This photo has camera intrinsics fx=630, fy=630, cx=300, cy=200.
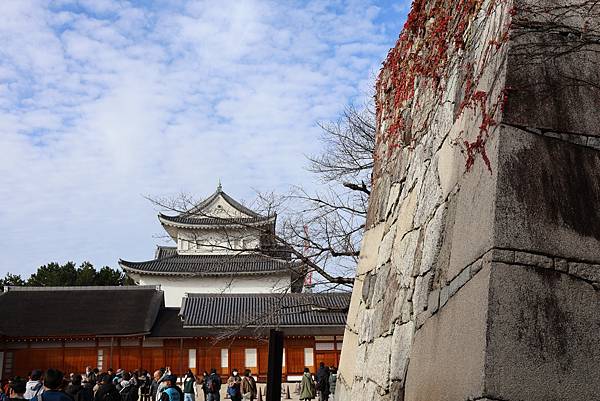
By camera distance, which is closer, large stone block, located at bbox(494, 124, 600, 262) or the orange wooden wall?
large stone block, located at bbox(494, 124, 600, 262)

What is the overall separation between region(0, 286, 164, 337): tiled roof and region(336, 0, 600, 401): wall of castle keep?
90.2ft

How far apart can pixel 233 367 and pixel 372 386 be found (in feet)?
85.1

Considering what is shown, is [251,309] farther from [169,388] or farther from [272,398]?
[272,398]

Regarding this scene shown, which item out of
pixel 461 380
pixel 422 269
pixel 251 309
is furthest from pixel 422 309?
pixel 251 309

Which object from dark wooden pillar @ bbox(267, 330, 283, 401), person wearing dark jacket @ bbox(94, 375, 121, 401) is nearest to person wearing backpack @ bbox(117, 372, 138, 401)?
person wearing dark jacket @ bbox(94, 375, 121, 401)

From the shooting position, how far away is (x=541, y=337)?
2613mm

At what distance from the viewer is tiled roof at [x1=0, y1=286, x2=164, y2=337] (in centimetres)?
2988

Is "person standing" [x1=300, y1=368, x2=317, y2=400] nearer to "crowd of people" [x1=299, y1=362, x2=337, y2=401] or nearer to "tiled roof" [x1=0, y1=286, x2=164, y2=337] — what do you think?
"crowd of people" [x1=299, y1=362, x2=337, y2=401]

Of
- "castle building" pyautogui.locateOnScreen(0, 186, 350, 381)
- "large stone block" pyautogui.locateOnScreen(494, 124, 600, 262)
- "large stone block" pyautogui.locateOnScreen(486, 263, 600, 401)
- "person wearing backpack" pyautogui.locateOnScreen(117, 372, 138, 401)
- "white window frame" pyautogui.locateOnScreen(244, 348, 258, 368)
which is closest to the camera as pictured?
"large stone block" pyautogui.locateOnScreen(486, 263, 600, 401)

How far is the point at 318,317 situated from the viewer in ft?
98.4

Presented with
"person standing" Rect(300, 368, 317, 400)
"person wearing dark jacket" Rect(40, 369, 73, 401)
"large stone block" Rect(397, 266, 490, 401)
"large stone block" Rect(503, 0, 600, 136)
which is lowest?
"person standing" Rect(300, 368, 317, 400)

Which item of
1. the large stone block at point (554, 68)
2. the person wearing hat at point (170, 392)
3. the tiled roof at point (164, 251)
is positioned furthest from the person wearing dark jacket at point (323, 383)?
the tiled roof at point (164, 251)

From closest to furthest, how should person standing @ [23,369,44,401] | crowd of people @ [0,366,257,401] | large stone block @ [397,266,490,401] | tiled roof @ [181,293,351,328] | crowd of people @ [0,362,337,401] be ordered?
1. large stone block @ [397,266,490,401]
2. crowd of people @ [0,366,257,401]
3. crowd of people @ [0,362,337,401]
4. person standing @ [23,369,44,401]
5. tiled roof @ [181,293,351,328]

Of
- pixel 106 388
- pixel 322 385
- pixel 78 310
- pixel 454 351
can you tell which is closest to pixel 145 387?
pixel 322 385
